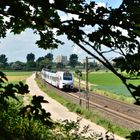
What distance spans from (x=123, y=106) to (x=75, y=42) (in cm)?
4269

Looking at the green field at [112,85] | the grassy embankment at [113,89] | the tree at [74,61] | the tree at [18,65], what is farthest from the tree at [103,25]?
the tree at [18,65]

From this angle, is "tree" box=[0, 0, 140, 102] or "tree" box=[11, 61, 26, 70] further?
"tree" box=[11, 61, 26, 70]

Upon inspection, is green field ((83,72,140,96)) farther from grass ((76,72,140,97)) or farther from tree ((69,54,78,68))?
tree ((69,54,78,68))

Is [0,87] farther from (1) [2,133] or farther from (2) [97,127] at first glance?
(2) [97,127]

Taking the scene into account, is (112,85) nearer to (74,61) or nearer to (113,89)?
(113,89)

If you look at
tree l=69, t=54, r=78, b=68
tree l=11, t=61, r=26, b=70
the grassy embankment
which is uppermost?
tree l=69, t=54, r=78, b=68

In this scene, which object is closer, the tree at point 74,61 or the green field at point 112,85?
the green field at point 112,85

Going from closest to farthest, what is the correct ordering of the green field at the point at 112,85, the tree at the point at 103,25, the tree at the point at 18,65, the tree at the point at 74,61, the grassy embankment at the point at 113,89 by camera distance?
the tree at the point at 103,25
the grassy embankment at the point at 113,89
the green field at the point at 112,85
the tree at the point at 74,61
the tree at the point at 18,65

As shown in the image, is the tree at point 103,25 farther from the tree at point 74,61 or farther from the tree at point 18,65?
the tree at point 18,65

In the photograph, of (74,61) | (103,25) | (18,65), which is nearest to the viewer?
(103,25)

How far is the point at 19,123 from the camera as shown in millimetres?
14016

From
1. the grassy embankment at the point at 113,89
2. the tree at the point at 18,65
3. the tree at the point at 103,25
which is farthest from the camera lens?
the tree at the point at 18,65

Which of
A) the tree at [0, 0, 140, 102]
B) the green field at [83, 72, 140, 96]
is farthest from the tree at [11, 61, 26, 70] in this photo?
the tree at [0, 0, 140, 102]

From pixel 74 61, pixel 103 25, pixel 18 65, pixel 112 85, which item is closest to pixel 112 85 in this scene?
pixel 112 85
